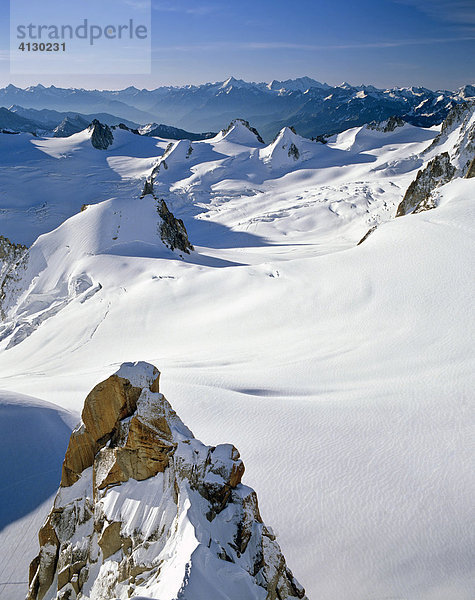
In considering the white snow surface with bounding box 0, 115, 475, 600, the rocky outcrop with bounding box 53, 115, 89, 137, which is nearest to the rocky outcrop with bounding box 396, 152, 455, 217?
the white snow surface with bounding box 0, 115, 475, 600

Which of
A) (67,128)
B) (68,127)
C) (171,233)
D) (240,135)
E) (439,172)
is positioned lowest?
(67,128)

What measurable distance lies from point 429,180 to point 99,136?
6587 cm

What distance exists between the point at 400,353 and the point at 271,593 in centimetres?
814

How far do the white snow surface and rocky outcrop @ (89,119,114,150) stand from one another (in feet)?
190

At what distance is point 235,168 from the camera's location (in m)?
69.2

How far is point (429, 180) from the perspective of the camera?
35.5m

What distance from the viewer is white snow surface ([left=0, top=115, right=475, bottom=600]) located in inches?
246

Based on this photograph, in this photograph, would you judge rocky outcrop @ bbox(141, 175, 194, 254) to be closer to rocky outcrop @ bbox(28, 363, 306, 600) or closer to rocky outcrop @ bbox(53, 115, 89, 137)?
rocky outcrop @ bbox(28, 363, 306, 600)

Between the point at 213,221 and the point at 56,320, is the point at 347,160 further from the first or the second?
the point at 56,320

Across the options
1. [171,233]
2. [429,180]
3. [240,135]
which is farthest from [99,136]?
[429,180]

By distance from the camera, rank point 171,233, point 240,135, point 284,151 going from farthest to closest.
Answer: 1. point 240,135
2. point 284,151
3. point 171,233

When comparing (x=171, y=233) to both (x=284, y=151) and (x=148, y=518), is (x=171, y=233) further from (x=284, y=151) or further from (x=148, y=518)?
(x=284, y=151)

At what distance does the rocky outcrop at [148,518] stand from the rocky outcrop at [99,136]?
84.1 meters

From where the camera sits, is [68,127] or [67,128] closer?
[67,128]
